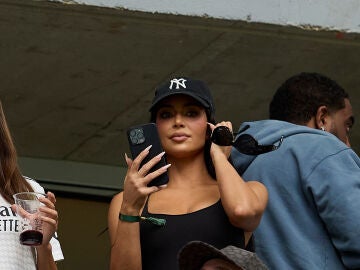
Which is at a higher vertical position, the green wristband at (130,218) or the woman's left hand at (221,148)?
the woman's left hand at (221,148)

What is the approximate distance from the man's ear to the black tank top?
861mm

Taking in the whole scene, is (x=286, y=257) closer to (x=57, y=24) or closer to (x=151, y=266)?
(x=151, y=266)

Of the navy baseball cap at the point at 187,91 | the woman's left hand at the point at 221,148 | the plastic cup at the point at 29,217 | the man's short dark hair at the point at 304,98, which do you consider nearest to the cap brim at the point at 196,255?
the plastic cup at the point at 29,217

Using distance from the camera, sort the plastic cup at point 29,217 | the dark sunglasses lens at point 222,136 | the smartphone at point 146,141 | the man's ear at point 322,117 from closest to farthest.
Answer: the plastic cup at point 29,217 → the smartphone at point 146,141 → the dark sunglasses lens at point 222,136 → the man's ear at point 322,117

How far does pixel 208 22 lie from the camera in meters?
5.62

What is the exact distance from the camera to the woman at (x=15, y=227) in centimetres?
423

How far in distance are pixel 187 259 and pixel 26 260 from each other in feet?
3.66

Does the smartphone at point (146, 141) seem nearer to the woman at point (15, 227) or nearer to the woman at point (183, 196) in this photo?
the woman at point (183, 196)

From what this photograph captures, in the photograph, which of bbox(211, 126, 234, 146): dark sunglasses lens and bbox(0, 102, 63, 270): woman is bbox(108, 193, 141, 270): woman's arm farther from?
bbox(211, 126, 234, 146): dark sunglasses lens

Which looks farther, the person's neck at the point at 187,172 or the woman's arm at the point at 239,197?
the person's neck at the point at 187,172

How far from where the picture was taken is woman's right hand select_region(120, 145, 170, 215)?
13.7 feet

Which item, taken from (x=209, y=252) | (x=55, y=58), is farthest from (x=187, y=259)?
(x=55, y=58)

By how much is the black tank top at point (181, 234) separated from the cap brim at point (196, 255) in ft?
2.46

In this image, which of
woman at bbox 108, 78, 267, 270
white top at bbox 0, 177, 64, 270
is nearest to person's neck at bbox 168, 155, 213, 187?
woman at bbox 108, 78, 267, 270
